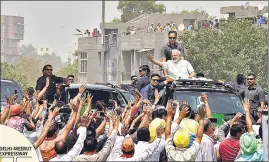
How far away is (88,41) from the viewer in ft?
247

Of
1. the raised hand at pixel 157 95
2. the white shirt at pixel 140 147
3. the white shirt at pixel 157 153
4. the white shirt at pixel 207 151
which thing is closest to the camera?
the white shirt at pixel 140 147

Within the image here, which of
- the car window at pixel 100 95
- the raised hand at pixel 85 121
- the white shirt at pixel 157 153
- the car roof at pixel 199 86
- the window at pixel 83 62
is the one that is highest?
the car roof at pixel 199 86

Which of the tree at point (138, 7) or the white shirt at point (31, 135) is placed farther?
the tree at point (138, 7)

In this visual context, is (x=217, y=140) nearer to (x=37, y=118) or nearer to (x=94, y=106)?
(x=37, y=118)

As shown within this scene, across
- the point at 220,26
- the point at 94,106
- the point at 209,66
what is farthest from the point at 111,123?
the point at 220,26

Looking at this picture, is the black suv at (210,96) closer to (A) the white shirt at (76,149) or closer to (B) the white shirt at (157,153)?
(B) the white shirt at (157,153)

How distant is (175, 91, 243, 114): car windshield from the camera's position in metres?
16.6

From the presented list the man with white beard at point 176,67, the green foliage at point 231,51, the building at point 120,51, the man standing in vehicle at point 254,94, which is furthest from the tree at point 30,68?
the man standing in vehicle at point 254,94

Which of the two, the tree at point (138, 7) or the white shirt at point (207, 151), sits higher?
the tree at point (138, 7)

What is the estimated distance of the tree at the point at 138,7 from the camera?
133 m

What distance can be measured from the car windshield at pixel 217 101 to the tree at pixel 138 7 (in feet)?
373

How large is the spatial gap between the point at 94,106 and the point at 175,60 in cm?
240

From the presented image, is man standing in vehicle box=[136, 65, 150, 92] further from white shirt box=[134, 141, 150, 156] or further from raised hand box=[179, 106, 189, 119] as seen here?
white shirt box=[134, 141, 150, 156]

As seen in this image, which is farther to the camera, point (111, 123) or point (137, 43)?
point (137, 43)
